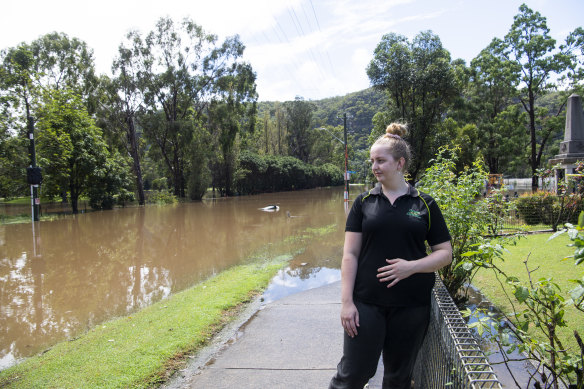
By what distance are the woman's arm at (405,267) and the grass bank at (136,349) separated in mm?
2781

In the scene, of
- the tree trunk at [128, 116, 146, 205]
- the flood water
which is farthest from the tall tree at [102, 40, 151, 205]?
the flood water

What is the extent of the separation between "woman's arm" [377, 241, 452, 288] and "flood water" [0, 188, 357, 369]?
5.18 meters

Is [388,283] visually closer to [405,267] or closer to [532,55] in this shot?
[405,267]

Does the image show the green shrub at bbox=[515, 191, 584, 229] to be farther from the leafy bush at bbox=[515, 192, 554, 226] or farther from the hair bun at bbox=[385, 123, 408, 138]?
the hair bun at bbox=[385, 123, 408, 138]

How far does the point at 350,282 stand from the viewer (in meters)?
2.25

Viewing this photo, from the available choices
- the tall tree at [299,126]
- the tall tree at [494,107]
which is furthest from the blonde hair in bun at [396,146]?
the tall tree at [299,126]

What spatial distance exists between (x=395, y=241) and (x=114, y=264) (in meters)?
10.7

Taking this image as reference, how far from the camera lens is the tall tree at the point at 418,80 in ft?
96.1

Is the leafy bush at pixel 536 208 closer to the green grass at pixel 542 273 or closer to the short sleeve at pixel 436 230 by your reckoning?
the green grass at pixel 542 273

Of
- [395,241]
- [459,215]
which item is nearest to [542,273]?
[459,215]

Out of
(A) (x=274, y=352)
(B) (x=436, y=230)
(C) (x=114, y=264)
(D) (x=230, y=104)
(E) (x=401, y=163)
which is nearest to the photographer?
(B) (x=436, y=230)

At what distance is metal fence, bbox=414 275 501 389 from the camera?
Result: 66.9 inches

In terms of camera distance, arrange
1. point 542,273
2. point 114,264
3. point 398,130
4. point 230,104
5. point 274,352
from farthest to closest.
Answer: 1. point 230,104
2. point 114,264
3. point 542,273
4. point 274,352
5. point 398,130

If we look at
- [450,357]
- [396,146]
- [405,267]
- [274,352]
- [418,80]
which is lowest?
[274,352]
